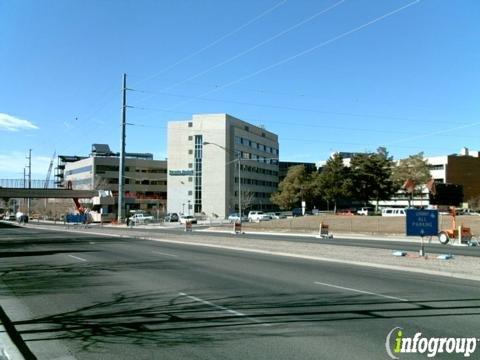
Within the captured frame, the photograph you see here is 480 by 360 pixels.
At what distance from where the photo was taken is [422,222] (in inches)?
901

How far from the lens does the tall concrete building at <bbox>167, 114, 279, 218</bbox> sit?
404ft

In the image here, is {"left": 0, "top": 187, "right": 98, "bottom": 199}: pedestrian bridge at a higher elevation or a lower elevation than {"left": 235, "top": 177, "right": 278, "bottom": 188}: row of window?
lower

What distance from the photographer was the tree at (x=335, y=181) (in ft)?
322

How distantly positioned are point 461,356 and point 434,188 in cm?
2321

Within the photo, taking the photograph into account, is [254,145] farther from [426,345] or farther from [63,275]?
[426,345]

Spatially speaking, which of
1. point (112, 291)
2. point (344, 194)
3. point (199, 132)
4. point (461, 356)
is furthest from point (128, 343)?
point (199, 132)

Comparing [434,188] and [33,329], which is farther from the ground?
[434,188]

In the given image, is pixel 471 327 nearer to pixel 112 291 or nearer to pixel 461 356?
pixel 461 356

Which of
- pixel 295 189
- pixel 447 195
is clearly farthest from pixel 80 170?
pixel 447 195

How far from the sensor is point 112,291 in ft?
43.0

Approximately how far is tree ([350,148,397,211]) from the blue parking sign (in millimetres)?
74571

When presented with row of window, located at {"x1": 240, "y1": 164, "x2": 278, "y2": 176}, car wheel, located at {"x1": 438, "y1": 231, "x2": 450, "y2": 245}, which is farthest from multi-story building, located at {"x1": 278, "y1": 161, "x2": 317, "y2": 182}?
car wheel, located at {"x1": 438, "y1": 231, "x2": 450, "y2": 245}

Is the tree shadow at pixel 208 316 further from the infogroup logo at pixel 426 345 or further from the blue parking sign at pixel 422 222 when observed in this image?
the blue parking sign at pixel 422 222

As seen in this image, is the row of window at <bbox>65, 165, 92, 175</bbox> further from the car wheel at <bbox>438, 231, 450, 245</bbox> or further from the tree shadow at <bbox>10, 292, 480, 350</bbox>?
the tree shadow at <bbox>10, 292, 480, 350</bbox>
